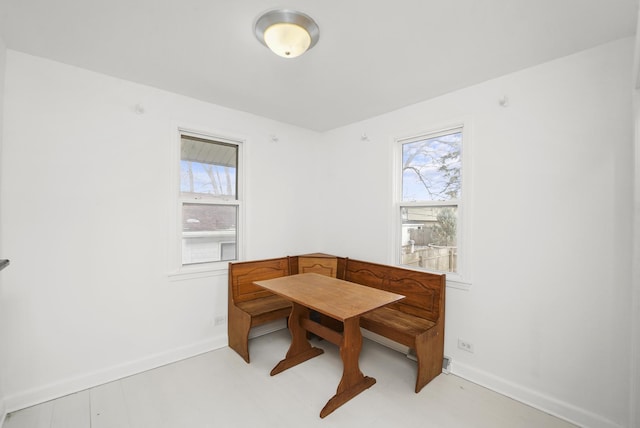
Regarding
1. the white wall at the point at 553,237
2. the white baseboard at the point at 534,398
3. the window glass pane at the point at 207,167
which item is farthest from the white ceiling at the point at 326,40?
the white baseboard at the point at 534,398

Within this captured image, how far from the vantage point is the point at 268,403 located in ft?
7.00

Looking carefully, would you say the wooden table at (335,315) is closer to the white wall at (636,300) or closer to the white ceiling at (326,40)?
the white wall at (636,300)

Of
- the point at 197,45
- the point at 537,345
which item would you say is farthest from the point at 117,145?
the point at 537,345

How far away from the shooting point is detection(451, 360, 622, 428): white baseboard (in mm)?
1890

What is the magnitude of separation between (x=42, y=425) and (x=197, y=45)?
9.01 ft

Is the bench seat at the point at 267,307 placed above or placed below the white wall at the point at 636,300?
below

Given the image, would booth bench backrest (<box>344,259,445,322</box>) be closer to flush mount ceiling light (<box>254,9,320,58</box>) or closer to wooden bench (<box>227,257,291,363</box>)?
wooden bench (<box>227,257,291,363</box>)

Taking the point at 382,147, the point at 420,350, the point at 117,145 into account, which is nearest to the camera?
the point at 420,350

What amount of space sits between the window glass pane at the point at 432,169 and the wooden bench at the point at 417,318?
2.66 feet

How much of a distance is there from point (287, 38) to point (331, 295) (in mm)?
1847

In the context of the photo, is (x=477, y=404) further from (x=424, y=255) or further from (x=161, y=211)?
(x=161, y=211)

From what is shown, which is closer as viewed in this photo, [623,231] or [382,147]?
[623,231]

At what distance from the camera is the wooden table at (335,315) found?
2049 millimetres

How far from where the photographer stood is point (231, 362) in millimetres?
2711
